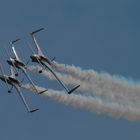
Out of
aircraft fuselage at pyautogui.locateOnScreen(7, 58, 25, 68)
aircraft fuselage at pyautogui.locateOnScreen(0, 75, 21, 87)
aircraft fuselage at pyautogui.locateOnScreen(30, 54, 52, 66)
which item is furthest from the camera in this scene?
aircraft fuselage at pyautogui.locateOnScreen(0, 75, 21, 87)

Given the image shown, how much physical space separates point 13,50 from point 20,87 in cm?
1043

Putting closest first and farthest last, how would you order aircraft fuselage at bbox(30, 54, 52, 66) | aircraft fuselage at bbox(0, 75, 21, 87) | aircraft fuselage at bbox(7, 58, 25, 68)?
aircraft fuselage at bbox(30, 54, 52, 66) < aircraft fuselage at bbox(7, 58, 25, 68) < aircraft fuselage at bbox(0, 75, 21, 87)

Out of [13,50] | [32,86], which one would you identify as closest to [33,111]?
[32,86]

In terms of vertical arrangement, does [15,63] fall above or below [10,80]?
above

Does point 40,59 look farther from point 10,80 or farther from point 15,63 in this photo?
point 10,80

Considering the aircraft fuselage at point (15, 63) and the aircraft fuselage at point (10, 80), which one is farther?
the aircraft fuselage at point (10, 80)

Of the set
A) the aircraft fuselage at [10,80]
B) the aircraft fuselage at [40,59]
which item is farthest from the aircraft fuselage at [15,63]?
the aircraft fuselage at [40,59]

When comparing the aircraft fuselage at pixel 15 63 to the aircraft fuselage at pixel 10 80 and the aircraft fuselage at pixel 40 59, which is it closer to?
the aircraft fuselage at pixel 10 80

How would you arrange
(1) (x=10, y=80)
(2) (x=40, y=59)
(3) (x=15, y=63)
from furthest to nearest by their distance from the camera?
(1) (x=10, y=80) → (3) (x=15, y=63) → (2) (x=40, y=59)

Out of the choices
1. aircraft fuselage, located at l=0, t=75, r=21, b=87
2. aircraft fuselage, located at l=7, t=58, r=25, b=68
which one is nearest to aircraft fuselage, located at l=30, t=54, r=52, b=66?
aircraft fuselage, located at l=7, t=58, r=25, b=68

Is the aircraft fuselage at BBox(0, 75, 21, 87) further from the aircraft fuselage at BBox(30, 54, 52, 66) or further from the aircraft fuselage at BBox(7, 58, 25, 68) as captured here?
the aircraft fuselage at BBox(30, 54, 52, 66)

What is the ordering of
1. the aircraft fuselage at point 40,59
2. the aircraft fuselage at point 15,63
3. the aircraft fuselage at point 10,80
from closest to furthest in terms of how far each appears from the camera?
the aircraft fuselage at point 40,59
the aircraft fuselage at point 15,63
the aircraft fuselage at point 10,80

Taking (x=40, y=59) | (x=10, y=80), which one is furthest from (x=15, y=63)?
(x=40, y=59)

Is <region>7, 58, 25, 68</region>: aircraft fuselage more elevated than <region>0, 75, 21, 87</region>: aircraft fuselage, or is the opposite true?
<region>7, 58, 25, 68</region>: aircraft fuselage
